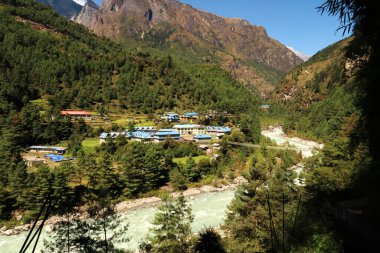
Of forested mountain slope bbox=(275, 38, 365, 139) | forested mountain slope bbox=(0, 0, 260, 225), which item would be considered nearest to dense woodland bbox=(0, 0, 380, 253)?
forested mountain slope bbox=(0, 0, 260, 225)

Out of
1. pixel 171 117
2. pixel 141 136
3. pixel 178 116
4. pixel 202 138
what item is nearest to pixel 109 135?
pixel 141 136

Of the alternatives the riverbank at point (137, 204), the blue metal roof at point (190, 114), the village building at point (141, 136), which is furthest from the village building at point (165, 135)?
the blue metal roof at point (190, 114)

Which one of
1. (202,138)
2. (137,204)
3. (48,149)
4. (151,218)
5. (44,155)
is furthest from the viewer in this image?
(202,138)

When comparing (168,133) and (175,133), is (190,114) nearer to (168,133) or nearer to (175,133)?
(175,133)

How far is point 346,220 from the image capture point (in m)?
10.2

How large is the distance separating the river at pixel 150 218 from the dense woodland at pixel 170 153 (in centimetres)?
171

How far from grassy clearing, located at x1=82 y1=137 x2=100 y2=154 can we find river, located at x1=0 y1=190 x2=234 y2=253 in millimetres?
11885

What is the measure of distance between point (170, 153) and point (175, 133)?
→ 562 centimetres

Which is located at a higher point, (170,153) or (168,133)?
(168,133)

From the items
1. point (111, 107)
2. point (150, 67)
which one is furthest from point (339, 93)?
point (111, 107)

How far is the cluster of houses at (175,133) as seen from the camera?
40.6 metres

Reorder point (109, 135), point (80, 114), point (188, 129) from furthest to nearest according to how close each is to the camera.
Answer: point (188, 129)
point (80, 114)
point (109, 135)

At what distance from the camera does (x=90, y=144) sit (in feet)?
125

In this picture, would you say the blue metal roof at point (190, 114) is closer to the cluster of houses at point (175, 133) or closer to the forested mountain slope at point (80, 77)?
the forested mountain slope at point (80, 77)
